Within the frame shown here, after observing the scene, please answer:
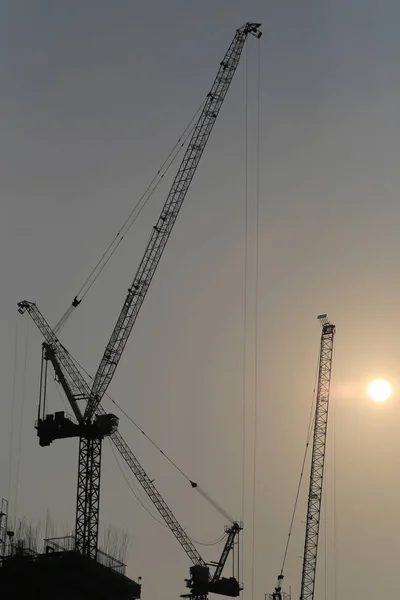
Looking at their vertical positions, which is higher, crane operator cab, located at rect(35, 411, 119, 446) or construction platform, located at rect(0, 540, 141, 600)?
crane operator cab, located at rect(35, 411, 119, 446)

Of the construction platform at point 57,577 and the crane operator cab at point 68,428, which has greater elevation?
the crane operator cab at point 68,428

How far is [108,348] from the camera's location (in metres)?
170

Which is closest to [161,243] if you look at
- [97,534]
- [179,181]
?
[179,181]

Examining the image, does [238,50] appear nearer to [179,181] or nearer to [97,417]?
[179,181]

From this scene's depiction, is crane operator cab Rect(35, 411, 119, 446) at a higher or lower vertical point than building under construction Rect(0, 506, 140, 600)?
higher

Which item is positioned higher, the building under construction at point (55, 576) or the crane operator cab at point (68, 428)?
the crane operator cab at point (68, 428)

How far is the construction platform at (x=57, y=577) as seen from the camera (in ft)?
482

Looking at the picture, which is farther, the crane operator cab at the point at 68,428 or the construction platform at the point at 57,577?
the crane operator cab at the point at 68,428

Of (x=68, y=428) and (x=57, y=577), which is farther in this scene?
(x=68, y=428)

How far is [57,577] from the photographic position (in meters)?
149

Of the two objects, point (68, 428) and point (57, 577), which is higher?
point (68, 428)

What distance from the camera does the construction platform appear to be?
14700 cm

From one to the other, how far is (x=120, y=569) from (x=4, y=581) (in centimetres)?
1904

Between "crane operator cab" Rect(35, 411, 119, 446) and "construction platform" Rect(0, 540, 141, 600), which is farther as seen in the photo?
"crane operator cab" Rect(35, 411, 119, 446)
